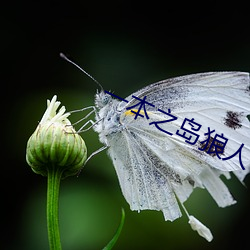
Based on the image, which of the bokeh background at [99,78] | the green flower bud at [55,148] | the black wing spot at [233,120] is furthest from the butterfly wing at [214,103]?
the bokeh background at [99,78]

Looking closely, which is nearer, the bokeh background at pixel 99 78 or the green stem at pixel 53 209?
the green stem at pixel 53 209

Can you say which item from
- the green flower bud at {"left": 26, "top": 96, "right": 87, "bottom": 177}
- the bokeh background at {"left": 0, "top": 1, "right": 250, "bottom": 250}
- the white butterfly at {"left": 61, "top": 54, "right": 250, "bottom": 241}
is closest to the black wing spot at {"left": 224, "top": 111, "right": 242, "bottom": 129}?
the white butterfly at {"left": 61, "top": 54, "right": 250, "bottom": 241}

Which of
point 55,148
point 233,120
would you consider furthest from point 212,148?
point 55,148

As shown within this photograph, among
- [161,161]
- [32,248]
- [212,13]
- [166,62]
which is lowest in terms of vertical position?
[32,248]

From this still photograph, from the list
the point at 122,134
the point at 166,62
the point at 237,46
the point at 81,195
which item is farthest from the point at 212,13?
the point at 122,134

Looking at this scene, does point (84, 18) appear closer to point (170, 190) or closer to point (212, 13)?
point (212, 13)

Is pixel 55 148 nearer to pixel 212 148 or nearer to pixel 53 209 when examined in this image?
pixel 53 209

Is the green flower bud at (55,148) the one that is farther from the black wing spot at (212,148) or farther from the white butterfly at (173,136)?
the black wing spot at (212,148)
